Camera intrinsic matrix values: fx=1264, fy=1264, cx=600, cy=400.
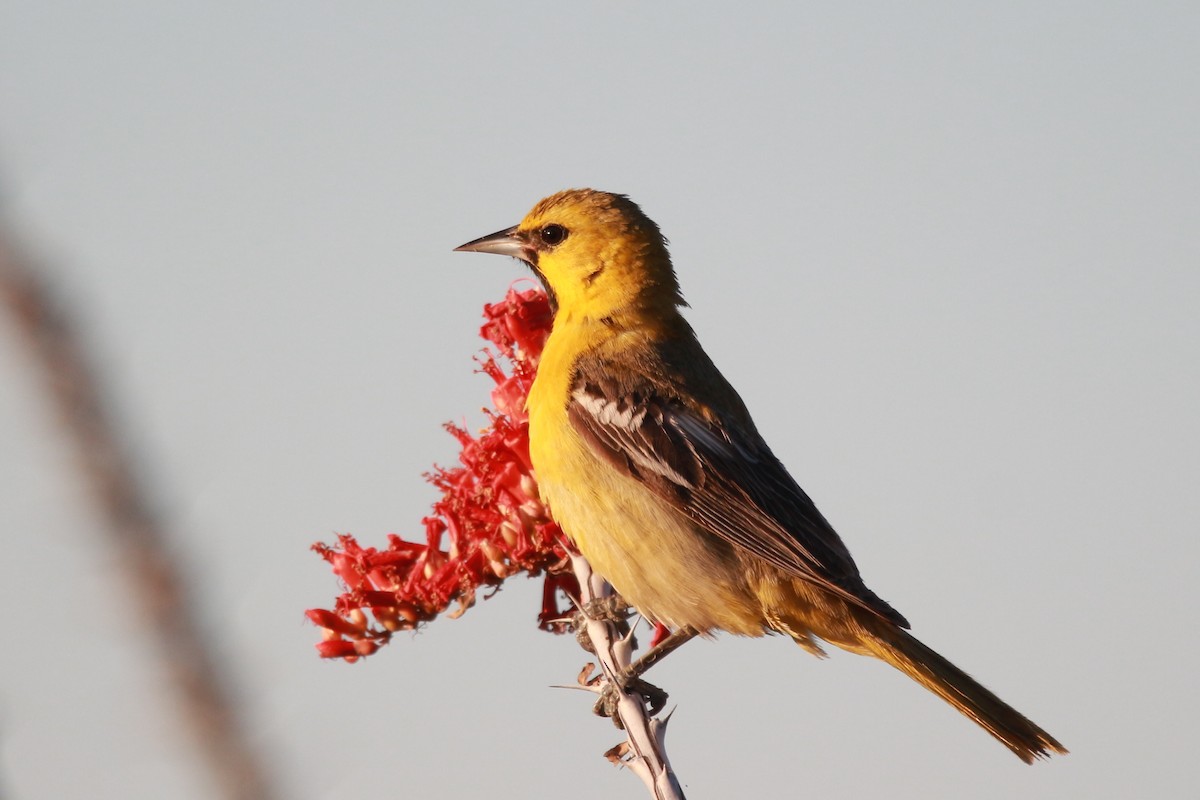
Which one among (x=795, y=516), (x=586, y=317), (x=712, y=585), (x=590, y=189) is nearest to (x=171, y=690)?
(x=712, y=585)

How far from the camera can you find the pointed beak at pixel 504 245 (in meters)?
6.46

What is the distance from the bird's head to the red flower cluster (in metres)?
1.12

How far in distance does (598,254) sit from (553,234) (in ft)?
0.93

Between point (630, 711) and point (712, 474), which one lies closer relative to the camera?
point (630, 711)

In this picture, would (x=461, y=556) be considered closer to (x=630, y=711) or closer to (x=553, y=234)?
(x=630, y=711)

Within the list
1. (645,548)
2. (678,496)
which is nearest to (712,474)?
(678,496)

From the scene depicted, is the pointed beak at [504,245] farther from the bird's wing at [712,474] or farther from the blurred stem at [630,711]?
the blurred stem at [630,711]

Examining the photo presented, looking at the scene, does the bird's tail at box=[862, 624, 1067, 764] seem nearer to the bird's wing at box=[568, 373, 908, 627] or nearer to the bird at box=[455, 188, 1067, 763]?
the bird at box=[455, 188, 1067, 763]

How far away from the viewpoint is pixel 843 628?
5.25m

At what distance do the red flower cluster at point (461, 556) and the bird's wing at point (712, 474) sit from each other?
39 cm

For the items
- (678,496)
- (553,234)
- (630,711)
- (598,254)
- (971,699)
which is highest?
(553,234)

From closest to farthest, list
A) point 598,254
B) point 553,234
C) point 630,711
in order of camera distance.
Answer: point 630,711 → point 598,254 → point 553,234

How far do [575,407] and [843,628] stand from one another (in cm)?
146

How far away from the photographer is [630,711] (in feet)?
14.8
